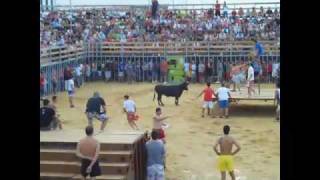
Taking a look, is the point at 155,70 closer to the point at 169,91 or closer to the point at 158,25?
the point at 158,25

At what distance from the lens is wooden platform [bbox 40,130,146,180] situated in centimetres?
961

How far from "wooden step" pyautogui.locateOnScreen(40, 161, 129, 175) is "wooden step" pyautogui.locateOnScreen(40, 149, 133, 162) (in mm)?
88

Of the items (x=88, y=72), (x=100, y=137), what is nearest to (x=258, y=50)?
(x=88, y=72)

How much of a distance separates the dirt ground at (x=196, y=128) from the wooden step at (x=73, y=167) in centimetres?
199

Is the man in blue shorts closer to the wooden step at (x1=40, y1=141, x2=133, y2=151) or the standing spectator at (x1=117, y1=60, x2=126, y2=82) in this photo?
the wooden step at (x1=40, y1=141, x2=133, y2=151)

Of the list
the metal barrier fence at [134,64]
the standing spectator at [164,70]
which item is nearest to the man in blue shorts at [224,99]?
the metal barrier fence at [134,64]

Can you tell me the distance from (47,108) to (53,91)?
10813mm

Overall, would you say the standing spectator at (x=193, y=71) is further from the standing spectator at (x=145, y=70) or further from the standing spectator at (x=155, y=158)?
the standing spectator at (x=155, y=158)

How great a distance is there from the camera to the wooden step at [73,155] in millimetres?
9656

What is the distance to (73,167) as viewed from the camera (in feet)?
32.1

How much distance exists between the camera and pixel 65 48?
25922 millimetres

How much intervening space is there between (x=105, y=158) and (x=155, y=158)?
2.86 ft
